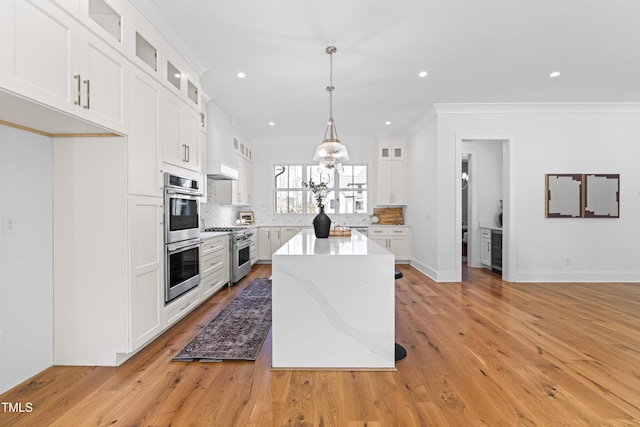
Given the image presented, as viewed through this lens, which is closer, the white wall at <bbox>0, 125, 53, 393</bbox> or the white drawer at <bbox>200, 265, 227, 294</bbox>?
the white wall at <bbox>0, 125, 53, 393</bbox>

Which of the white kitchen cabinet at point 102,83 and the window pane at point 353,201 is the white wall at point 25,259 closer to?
the white kitchen cabinet at point 102,83

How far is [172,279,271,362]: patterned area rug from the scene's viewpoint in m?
2.35

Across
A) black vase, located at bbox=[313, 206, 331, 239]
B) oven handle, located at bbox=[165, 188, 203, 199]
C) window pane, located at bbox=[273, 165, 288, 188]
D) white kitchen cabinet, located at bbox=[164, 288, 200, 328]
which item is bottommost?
white kitchen cabinet, located at bbox=[164, 288, 200, 328]

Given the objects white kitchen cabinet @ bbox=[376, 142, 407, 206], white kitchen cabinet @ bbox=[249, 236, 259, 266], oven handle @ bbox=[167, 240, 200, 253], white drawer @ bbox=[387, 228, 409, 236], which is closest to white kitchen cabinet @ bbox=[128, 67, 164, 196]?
oven handle @ bbox=[167, 240, 200, 253]

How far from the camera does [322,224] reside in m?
3.02

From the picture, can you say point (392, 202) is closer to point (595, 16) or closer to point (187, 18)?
point (595, 16)

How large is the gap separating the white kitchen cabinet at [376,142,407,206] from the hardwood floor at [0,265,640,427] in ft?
12.8

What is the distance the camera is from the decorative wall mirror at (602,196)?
4695 millimetres

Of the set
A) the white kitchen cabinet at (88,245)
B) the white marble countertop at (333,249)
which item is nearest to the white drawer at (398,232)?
the white marble countertop at (333,249)

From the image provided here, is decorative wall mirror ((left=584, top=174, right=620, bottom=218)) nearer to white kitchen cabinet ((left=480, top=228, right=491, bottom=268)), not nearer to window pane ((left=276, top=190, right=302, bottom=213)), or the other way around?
white kitchen cabinet ((left=480, top=228, right=491, bottom=268))

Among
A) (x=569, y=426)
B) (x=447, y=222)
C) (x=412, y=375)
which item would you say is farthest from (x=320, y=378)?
(x=447, y=222)

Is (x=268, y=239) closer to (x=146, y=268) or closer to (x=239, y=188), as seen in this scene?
(x=239, y=188)

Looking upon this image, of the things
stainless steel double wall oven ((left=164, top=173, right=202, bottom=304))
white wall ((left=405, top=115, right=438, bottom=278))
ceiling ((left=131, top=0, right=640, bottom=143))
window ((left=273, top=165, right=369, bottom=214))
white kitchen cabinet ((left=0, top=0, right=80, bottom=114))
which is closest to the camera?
white kitchen cabinet ((left=0, top=0, right=80, bottom=114))

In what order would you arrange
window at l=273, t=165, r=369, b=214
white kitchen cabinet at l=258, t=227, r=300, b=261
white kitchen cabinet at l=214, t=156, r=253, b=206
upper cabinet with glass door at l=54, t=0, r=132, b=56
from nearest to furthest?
1. upper cabinet with glass door at l=54, t=0, r=132, b=56
2. white kitchen cabinet at l=214, t=156, r=253, b=206
3. white kitchen cabinet at l=258, t=227, r=300, b=261
4. window at l=273, t=165, r=369, b=214
